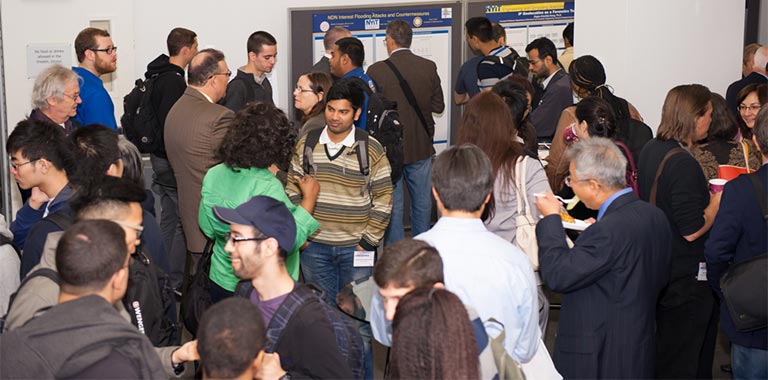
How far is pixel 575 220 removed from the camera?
4.24 meters

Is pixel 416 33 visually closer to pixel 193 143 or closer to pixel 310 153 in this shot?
pixel 193 143

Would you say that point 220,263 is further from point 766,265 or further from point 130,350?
point 766,265

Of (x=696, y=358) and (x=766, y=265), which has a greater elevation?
(x=766, y=265)

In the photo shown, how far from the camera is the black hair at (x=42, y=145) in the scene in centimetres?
367

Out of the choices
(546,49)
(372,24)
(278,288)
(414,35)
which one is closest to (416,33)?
(414,35)

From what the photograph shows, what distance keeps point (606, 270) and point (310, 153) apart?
1.84 meters

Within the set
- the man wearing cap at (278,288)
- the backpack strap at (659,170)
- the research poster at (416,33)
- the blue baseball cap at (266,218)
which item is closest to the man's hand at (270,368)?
the man wearing cap at (278,288)

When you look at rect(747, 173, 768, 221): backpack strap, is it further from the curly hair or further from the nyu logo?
the nyu logo

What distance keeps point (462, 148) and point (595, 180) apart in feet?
2.07

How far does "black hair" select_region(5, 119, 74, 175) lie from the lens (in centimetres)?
367

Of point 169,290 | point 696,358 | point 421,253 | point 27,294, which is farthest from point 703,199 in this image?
point 27,294

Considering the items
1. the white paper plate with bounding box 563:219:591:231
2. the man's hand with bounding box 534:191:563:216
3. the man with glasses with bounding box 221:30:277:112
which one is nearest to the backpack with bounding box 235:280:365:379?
the man's hand with bounding box 534:191:563:216

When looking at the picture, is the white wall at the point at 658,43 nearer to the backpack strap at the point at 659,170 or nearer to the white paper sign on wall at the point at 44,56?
the backpack strap at the point at 659,170

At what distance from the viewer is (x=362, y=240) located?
4551mm
